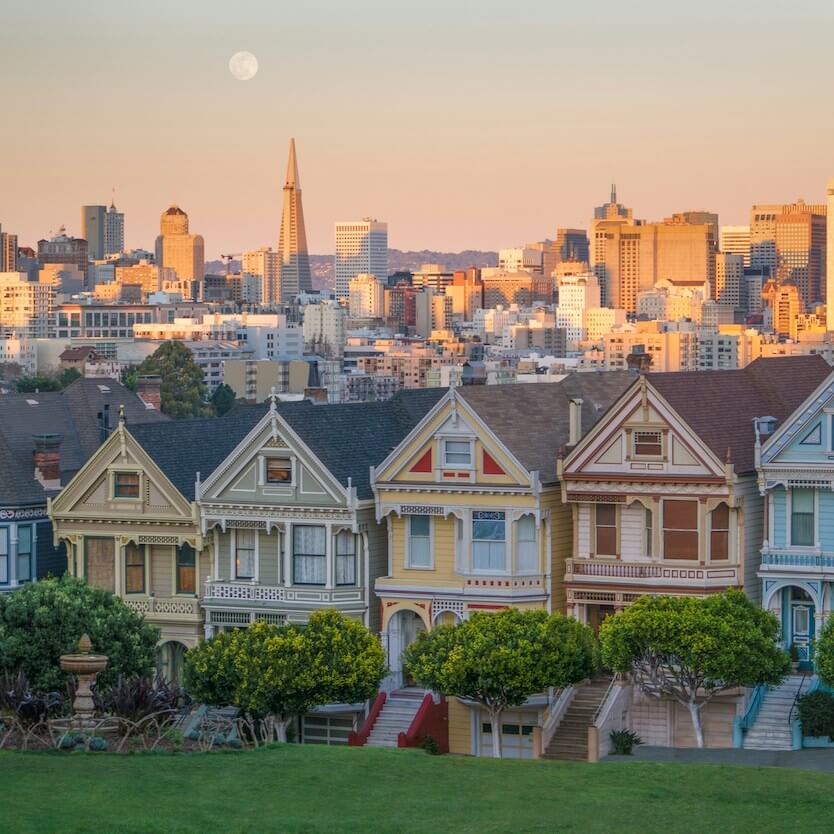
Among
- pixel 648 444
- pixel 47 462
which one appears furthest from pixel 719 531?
pixel 47 462

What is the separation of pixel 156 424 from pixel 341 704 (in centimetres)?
938

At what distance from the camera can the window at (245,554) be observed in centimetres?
5906

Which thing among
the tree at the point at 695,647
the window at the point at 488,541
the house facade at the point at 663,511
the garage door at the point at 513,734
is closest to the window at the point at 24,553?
the window at the point at 488,541

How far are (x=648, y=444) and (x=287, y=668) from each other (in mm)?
8629

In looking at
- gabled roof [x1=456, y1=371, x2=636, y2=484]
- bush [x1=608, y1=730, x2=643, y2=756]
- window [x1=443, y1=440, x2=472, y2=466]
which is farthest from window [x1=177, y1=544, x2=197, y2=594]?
bush [x1=608, y1=730, x2=643, y2=756]

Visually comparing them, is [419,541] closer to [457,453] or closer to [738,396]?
[457,453]

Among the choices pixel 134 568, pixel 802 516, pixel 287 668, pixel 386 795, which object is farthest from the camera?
pixel 134 568

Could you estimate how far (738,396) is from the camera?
5800 centimetres

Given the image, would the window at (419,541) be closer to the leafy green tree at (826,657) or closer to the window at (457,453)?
the window at (457,453)

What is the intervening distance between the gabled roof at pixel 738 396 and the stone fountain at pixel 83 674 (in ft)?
42.2

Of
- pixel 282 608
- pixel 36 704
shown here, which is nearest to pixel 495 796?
pixel 36 704

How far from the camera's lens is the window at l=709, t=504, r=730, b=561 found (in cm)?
5488

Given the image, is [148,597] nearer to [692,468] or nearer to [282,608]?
[282,608]

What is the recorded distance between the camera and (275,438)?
58.5 metres
